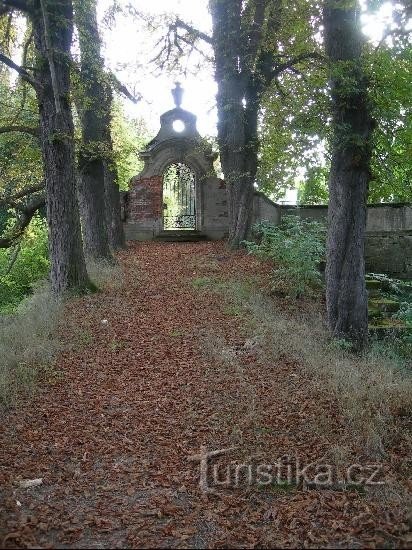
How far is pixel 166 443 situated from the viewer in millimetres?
4594

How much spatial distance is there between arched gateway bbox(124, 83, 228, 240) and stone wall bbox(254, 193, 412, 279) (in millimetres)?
3663

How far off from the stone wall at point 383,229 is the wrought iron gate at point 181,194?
4.97 m

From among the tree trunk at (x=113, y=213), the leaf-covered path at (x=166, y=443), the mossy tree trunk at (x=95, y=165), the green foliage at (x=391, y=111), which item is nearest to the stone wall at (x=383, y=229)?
the tree trunk at (x=113, y=213)

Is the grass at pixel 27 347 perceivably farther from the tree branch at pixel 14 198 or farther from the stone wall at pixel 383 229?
the stone wall at pixel 383 229

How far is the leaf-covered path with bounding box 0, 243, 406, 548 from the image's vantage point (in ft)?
10.6

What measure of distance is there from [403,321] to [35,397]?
21.4 ft

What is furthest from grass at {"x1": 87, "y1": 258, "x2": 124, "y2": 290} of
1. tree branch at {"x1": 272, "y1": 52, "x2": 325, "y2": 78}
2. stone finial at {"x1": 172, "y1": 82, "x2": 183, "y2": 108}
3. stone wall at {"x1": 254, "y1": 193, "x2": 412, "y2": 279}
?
stone finial at {"x1": 172, "y1": 82, "x2": 183, "y2": 108}

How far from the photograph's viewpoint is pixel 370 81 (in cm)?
716

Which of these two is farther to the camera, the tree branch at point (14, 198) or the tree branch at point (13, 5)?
the tree branch at point (14, 198)

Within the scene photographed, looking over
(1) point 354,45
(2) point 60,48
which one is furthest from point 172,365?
(2) point 60,48

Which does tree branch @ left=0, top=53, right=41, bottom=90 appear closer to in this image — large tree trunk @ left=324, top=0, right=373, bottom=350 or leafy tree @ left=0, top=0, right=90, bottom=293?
leafy tree @ left=0, top=0, right=90, bottom=293

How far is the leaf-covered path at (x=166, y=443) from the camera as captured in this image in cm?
324

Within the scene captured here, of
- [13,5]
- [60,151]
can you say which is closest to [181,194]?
[60,151]

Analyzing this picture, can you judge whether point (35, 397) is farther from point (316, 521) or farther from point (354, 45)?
point (354, 45)
